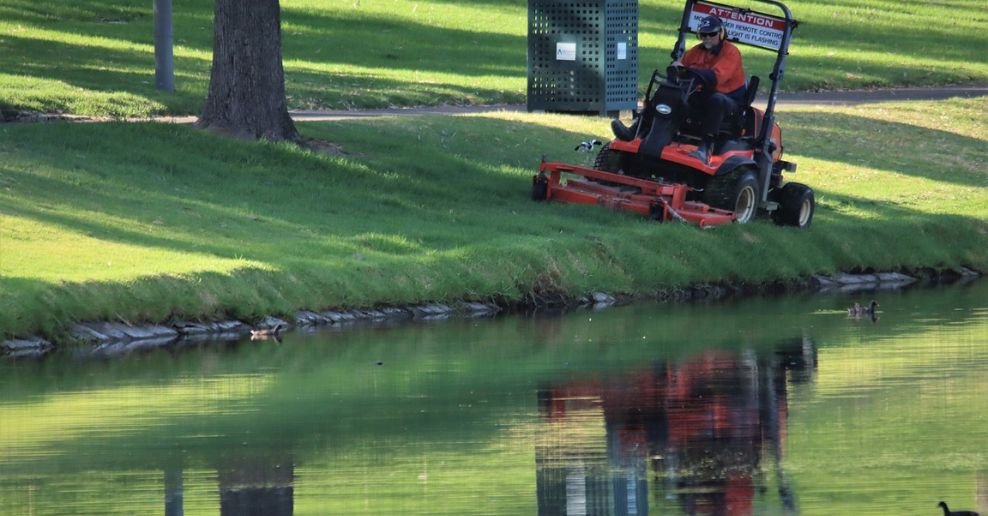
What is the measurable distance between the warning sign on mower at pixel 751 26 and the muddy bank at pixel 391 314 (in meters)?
3.04

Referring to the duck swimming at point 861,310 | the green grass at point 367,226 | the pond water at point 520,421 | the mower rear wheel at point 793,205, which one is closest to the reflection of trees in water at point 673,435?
the pond water at point 520,421

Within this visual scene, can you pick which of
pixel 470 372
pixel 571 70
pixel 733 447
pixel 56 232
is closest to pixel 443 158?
pixel 571 70

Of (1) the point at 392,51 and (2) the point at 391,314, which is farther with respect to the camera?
(1) the point at 392,51

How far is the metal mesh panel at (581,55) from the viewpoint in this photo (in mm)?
35469

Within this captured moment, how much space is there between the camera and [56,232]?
2427 cm

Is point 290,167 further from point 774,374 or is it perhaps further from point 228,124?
point 774,374

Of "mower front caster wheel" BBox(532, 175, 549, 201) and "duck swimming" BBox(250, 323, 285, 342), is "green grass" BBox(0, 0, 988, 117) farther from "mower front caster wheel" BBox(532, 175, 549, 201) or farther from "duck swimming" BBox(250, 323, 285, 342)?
"duck swimming" BBox(250, 323, 285, 342)

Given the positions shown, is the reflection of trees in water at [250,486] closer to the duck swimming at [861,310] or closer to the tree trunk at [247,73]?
the duck swimming at [861,310]

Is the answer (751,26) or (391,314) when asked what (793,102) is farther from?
(391,314)

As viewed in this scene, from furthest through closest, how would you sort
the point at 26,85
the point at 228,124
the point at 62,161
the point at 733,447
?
the point at 26,85 → the point at 228,124 → the point at 62,161 → the point at 733,447

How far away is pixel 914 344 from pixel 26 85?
1682cm

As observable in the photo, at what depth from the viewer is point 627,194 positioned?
1122 inches

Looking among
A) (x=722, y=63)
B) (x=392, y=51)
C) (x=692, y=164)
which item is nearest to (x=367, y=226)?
(x=692, y=164)

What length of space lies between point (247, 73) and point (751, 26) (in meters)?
6.44
